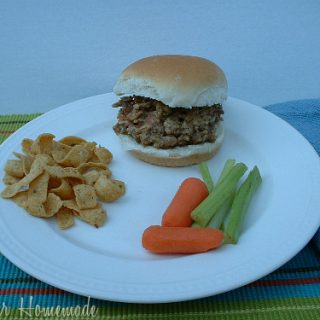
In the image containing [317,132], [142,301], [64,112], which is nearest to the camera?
[142,301]

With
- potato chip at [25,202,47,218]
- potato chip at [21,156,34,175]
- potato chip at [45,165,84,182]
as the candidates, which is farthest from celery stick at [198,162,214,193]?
potato chip at [21,156,34,175]

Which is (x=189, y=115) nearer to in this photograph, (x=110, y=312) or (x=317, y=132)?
(x=317, y=132)

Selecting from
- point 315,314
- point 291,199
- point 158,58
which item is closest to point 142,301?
point 315,314

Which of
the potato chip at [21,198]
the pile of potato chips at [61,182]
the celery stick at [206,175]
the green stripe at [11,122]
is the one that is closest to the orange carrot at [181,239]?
the pile of potato chips at [61,182]

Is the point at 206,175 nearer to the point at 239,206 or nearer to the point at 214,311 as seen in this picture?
the point at 239,206

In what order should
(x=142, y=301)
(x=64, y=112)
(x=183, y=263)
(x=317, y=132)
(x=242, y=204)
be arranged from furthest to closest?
1. (x=64, y=112)
2. (x=317, y=132)
3. (x=242, y=204)
4. (x=183, y=263)
5. (x=142, y=301)

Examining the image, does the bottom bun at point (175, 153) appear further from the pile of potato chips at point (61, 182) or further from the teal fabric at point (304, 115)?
the teal fabric at point (304, 115)

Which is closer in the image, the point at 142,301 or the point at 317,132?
the point at 142,301
